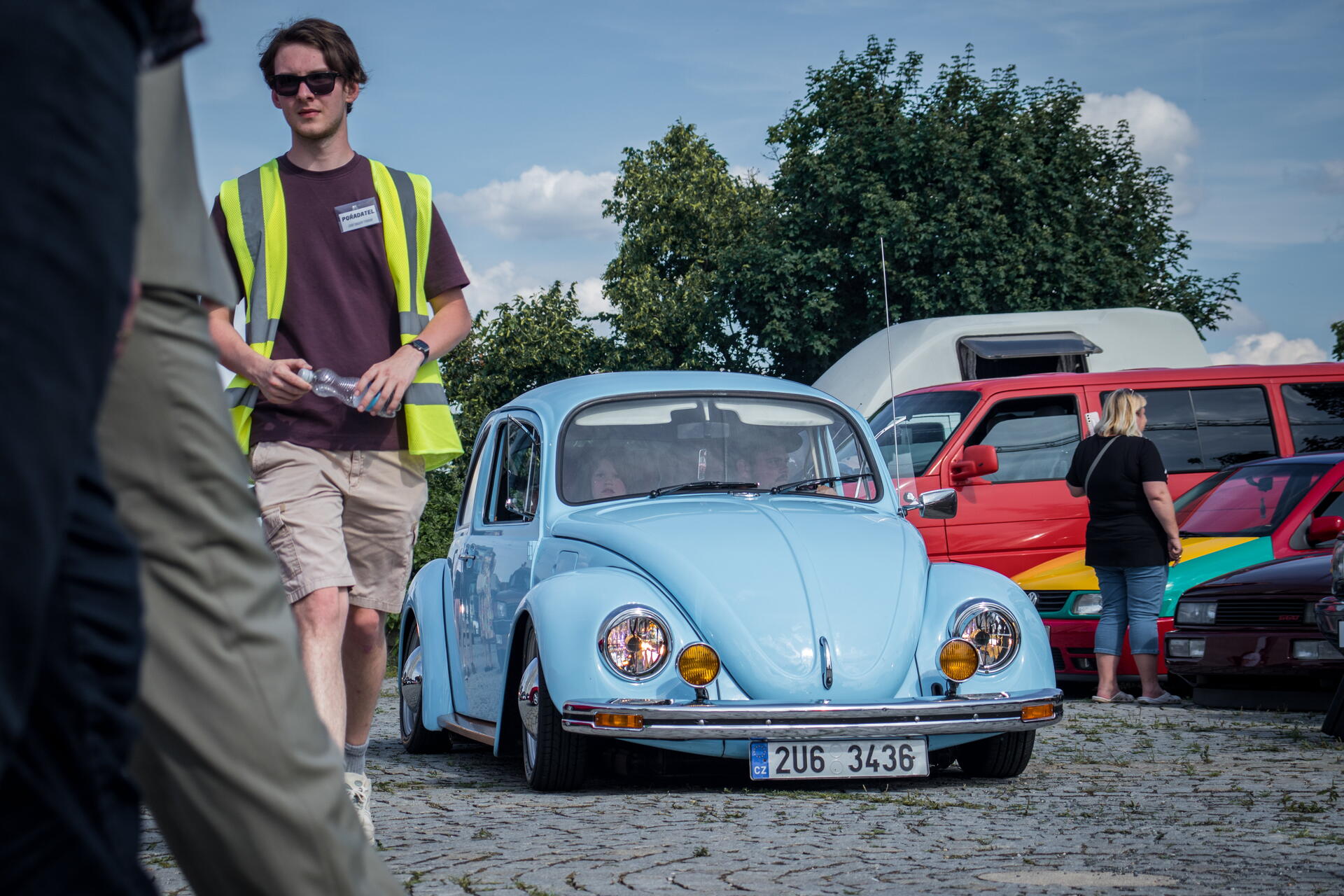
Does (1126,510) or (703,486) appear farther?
(1126,510)

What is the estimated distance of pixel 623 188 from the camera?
53.8m

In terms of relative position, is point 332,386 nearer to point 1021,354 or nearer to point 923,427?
point 923,427

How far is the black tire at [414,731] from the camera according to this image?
802 centimetres

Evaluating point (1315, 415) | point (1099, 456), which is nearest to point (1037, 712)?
point (1099, 456)

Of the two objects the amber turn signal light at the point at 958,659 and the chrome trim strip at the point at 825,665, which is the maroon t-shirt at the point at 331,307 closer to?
the chrome trim strip at the point at 825,665

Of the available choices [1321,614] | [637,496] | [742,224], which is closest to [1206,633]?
[1321,614]

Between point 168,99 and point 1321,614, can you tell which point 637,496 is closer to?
point 1321,614

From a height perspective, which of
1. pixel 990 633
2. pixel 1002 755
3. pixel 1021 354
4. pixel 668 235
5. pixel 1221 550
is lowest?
pixel 1002 755

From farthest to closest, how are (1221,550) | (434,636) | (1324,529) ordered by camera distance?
(1221,550) → (1324,529) → (434,636)

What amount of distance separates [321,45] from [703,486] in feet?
10.3

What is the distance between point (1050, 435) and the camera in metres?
13.2

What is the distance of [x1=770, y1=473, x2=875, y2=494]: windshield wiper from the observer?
726 cm

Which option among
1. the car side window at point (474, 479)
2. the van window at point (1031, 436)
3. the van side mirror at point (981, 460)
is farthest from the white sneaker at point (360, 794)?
the van window at point (1031, 436)

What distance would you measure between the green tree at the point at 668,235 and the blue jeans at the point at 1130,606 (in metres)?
36.5
